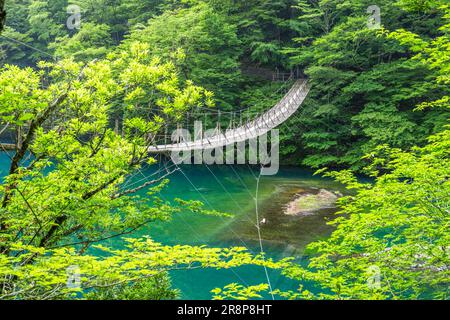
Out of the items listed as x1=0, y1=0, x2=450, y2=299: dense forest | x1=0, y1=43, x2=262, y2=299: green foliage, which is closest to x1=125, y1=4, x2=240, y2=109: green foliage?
x1=0, y1=0, x2=450, y2=299: dense forest

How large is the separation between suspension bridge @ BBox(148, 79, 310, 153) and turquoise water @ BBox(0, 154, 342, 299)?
1353mm

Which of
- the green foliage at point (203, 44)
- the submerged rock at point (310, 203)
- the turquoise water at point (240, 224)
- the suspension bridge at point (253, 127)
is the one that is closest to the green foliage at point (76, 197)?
the turquoise water at point (240, 224)

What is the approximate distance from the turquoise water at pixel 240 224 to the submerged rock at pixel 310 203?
17cm

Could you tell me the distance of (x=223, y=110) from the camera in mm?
13023

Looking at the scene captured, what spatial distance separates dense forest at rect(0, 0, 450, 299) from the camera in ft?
7.80

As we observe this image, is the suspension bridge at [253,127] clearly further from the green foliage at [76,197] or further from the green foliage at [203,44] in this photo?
the green foliage at [76,197]

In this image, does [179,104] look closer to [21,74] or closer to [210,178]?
[21,74]

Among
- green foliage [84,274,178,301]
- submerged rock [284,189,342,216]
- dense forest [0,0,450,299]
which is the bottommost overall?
submerged rock [284,189,342,216]

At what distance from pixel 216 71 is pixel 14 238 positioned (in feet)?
36.7

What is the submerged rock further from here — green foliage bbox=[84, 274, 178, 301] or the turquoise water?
green foliage bbox=[84, 274, 178, 301]

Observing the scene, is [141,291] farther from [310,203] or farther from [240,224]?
[310,203]

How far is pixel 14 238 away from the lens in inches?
96.4

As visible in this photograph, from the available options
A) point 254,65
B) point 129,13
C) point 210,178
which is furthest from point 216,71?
point 129,13
